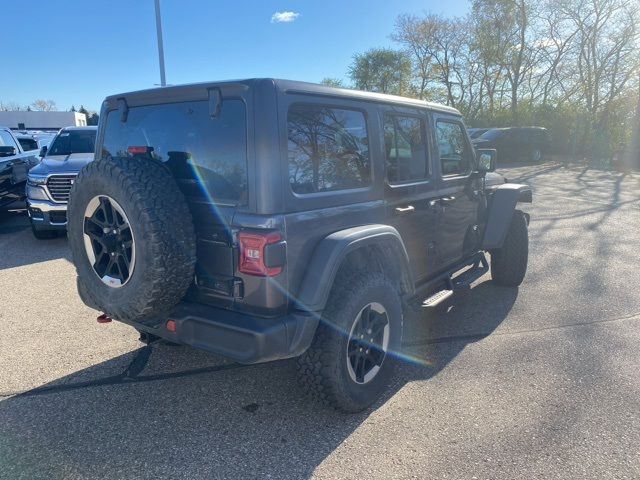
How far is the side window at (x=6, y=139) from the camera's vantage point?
380 inches

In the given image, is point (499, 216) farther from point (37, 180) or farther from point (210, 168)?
point (37, 180)

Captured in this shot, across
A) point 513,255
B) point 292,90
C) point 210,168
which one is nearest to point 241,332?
point 210,168

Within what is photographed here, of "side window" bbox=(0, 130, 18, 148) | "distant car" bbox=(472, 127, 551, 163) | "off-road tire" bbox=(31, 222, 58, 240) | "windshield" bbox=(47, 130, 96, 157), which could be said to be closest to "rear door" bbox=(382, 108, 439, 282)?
"off-road tire" bbox=(31, 222, 58, 240)

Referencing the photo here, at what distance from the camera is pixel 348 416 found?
2.87m

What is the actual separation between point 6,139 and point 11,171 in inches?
60.9

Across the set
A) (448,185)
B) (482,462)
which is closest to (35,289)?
(448,185)

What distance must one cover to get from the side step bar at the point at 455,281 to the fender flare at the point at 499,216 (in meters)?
0.18

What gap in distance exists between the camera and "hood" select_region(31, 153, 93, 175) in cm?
706

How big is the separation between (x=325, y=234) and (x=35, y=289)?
4.08 m

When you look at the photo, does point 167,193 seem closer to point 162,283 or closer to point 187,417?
point 162,283

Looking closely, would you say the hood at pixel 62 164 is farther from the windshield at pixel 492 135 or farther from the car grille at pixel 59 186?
the windshield at pixel 492 135

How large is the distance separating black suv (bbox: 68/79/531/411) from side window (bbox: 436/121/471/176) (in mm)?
845

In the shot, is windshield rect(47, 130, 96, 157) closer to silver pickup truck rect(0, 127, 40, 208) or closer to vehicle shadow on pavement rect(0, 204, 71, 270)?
silver pickup truck rect(0, 127, 40, 208)

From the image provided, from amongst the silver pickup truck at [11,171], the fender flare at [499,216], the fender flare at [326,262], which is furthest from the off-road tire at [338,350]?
the silver pickup truck at [11,171]
